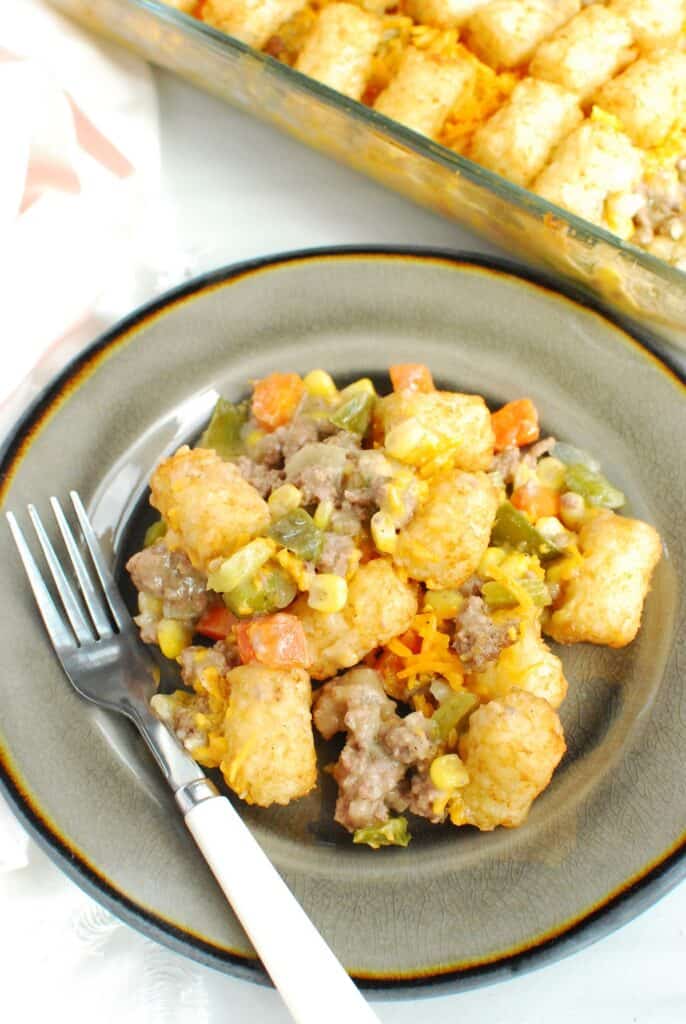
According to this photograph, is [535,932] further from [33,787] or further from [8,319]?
[8,319]

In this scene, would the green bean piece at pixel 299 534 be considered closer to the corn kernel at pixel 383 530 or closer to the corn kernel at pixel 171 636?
the corn kernel at pixel 383 530

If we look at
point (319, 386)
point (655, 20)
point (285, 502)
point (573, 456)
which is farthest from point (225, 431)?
point (655, 20)

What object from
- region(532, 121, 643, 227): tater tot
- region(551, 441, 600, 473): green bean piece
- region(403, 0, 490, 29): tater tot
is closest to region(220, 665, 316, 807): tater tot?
region(551, 441, 600, 473): green bean piece

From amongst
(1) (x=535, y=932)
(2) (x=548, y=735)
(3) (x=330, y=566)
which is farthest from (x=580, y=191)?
(1) (x=535, y=932)

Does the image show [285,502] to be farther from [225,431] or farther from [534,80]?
[534,80]

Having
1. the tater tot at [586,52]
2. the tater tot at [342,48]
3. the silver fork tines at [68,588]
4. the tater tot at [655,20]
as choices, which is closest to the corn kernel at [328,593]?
the silver fork tines at [68,588]
